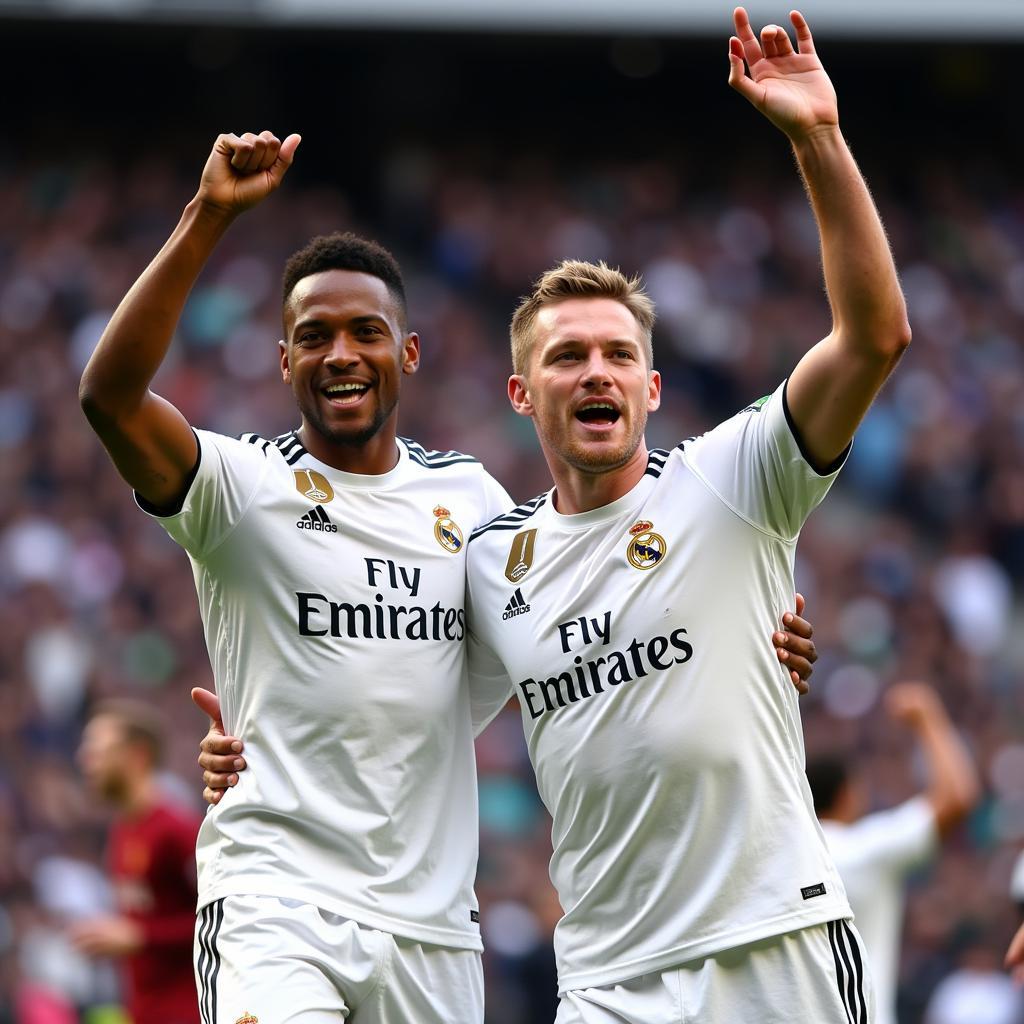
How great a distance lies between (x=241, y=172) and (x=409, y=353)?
892 millimetres

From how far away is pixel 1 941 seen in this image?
10.7 m

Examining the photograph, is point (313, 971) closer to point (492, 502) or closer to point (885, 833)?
point (492, 502)

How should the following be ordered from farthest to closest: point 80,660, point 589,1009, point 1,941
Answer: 1. point 80,660
2. point 1,941
3. point 589,1009

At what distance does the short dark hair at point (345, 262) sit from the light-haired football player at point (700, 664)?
0.62 metres

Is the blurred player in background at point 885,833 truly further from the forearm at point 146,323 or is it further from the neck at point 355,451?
the forearm at point 146,323

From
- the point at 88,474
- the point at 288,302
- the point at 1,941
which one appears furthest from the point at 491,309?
the point at 288,302

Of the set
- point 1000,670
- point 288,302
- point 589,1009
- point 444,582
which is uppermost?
point 1000,670

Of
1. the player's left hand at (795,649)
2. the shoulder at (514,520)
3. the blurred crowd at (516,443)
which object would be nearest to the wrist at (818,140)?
the player's left hand at (795,649)

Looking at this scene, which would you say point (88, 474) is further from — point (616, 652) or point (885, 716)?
point (616, 652)

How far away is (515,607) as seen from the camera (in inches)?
179

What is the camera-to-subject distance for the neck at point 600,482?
4539mm

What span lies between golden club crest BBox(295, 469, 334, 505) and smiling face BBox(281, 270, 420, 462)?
4.3 inches

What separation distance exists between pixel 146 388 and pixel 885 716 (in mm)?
9865

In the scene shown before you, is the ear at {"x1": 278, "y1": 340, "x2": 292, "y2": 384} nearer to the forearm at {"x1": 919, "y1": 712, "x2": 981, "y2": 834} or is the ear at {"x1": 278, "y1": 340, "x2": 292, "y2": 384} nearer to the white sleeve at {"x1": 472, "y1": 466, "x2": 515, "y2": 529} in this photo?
the white sleeve at {"x1": 472, "y1": 466, "x2": 515, "y2": 529}
